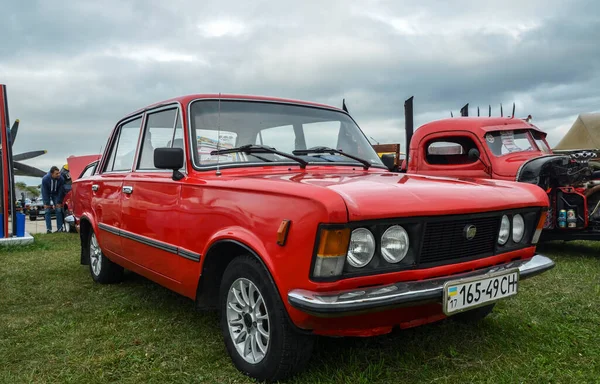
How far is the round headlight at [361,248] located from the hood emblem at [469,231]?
23.9 inches

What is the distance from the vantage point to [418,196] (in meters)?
2.38

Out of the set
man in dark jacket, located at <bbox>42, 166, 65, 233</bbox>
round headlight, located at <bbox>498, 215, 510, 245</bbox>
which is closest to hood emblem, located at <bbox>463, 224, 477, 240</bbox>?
round headlight, located at <bbox>498, 215, 510, 245</bbox>

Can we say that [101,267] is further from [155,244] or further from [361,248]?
[361,248]

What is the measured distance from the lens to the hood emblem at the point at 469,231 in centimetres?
253

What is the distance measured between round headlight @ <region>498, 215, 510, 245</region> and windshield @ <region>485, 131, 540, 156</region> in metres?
4.46

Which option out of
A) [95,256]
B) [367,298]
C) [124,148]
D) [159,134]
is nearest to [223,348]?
[367,298]

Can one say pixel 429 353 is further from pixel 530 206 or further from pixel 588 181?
pixel 588 181

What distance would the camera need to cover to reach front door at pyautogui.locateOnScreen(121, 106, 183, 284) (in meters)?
3.28

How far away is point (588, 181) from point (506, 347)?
4.90 m

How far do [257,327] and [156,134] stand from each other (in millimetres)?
1997

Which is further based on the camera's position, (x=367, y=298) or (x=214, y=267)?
(x=214, y=267)

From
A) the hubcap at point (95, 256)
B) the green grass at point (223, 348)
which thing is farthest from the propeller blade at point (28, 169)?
the green grass at point (223, 348)

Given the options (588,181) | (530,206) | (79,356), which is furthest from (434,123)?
(79,356)

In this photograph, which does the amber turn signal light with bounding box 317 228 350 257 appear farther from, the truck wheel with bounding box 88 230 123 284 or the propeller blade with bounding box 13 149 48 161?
the propeller blade with bounding box 13 149 48 161
